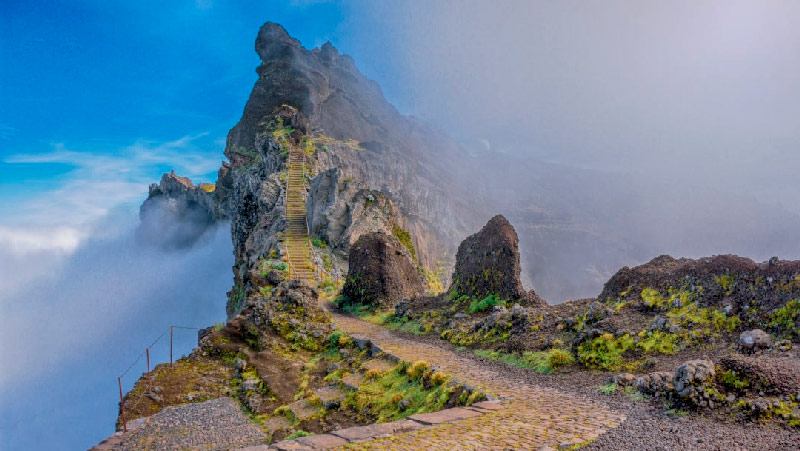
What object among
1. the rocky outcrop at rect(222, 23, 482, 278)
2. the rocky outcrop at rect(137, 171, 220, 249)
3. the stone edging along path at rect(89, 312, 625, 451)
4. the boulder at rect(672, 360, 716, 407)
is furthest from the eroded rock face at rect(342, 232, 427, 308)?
the rocky outcrop at rect(137, 171, 220, 249)

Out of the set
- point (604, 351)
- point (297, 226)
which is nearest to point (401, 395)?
point (604, 351)

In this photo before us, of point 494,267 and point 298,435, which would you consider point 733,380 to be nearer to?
point 298,435

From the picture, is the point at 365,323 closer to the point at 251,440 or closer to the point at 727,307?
the point at 251,440

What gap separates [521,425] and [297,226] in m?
33.7

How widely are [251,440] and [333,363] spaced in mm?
5108

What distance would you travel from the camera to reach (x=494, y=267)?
20.9 metres

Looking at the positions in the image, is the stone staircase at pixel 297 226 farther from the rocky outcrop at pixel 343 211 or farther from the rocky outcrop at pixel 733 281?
the rocky outcrop at pixel 733 281

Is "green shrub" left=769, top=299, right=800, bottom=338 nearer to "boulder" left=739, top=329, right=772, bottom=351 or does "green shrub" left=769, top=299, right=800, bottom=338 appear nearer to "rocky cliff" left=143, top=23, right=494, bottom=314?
"boulder" left=739, top=329, right=772, bottom=351

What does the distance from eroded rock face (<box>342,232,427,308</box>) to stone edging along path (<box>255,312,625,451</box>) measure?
15401 mm

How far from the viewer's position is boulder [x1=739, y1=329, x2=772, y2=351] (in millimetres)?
9516

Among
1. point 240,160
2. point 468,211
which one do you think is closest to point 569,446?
point 240,160

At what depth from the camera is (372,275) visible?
85.5 feet

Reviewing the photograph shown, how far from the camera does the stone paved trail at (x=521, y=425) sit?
21.8 ft

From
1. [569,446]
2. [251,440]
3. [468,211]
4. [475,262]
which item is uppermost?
[468,211]
